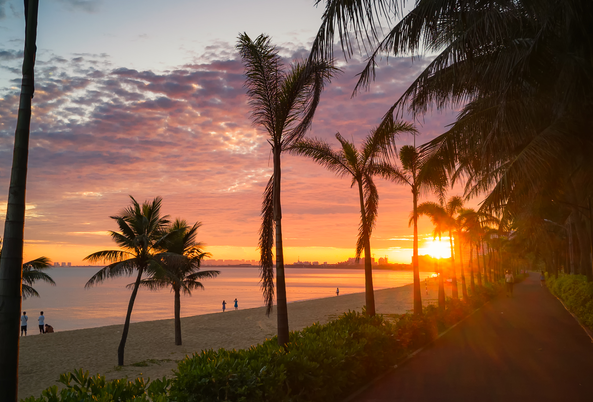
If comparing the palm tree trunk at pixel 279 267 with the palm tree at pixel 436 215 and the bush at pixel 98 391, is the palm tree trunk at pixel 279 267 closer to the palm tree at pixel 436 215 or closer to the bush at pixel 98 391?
the bush at pixel 98 391

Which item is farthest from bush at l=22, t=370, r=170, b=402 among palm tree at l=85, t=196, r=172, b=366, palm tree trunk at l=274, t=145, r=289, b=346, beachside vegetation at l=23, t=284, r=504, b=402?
palm tree at l=85, t=196, r=172, b=366

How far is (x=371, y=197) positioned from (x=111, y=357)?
18.9m

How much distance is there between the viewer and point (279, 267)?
980cm

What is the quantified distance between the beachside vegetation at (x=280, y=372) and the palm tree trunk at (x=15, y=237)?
50 cm

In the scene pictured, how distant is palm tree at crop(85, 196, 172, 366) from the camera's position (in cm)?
2336

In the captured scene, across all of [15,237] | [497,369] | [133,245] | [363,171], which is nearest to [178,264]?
[133,245]

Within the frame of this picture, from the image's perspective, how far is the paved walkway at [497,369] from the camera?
798 cm

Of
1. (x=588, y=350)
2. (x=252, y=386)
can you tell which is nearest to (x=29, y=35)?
(x=252, y=386)

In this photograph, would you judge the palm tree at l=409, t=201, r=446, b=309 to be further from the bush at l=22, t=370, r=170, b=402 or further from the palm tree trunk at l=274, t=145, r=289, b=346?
the bush at l=22, t=370, r=170, b=402

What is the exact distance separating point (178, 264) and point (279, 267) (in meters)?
18.1

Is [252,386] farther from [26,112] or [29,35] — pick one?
[29,35]

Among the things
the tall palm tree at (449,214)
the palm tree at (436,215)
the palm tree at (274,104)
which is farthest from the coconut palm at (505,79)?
the tall palm tree at (449,214)

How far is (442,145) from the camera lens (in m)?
9.88

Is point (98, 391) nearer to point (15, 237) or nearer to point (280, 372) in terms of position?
point (15, 237)
